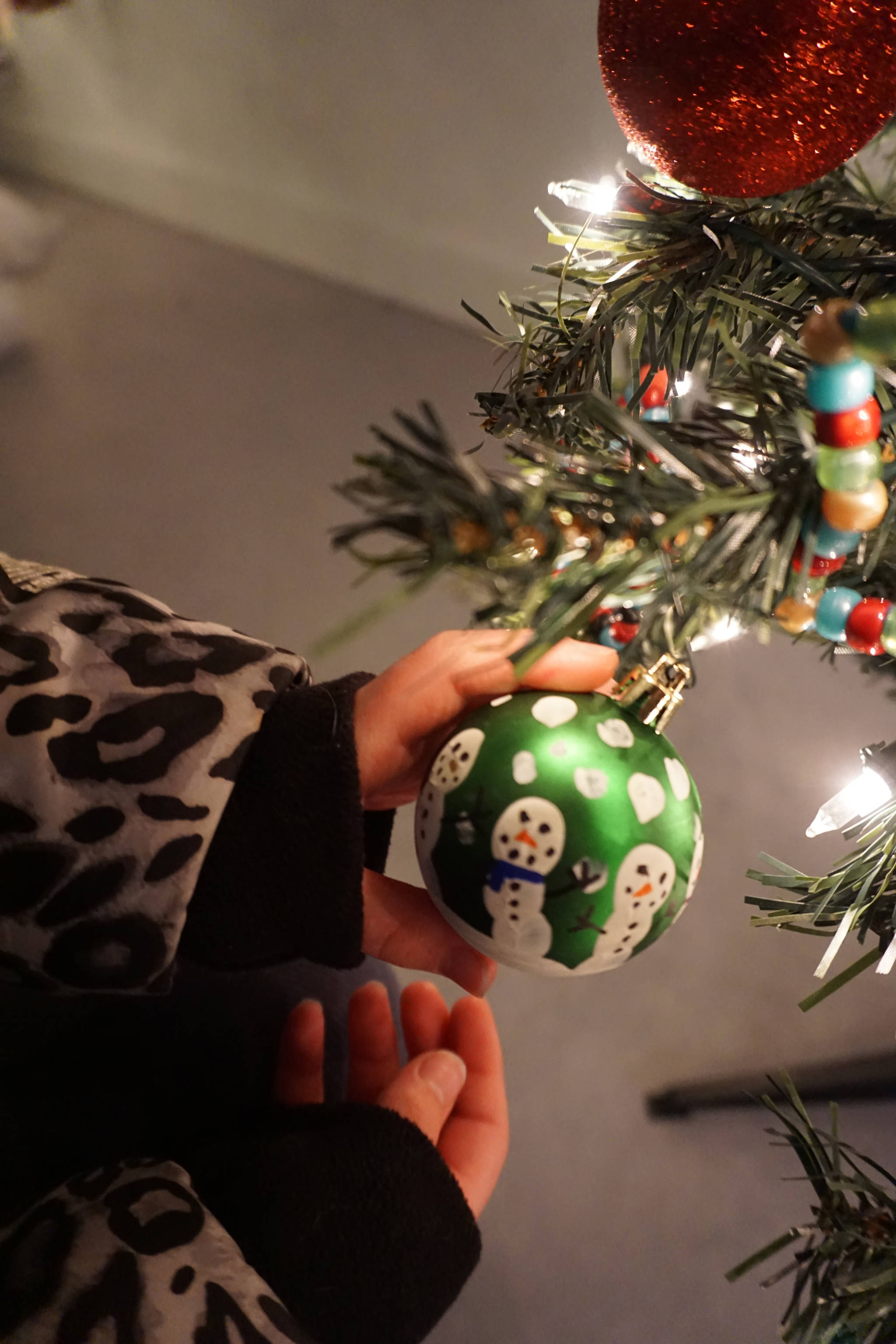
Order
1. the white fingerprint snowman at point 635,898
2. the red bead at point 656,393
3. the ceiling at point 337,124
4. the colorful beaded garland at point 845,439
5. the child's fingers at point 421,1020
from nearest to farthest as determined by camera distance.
Answer: the colorful beaded garland at point 845,439 → the white fingerprint snowman at point 635,898 → the red bead at point 656,393 → the child's fingers at point 421,1020 → the ceiling at point 337,124

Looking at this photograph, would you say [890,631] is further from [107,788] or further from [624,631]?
[107,788]

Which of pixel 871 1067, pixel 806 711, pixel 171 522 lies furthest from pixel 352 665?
pixel 871 1067

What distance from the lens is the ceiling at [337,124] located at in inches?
32.6

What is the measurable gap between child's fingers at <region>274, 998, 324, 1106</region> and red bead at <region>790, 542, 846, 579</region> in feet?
1.34

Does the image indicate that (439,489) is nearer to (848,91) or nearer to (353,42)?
(848,91)

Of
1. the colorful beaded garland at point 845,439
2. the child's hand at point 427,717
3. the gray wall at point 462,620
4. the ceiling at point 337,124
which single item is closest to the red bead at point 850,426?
the colorful beaded garland at point 845,439

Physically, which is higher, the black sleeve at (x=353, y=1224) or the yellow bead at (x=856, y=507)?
the yellow bead at (x=856, y=507)

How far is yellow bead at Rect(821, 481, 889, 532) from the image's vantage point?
0.73ft

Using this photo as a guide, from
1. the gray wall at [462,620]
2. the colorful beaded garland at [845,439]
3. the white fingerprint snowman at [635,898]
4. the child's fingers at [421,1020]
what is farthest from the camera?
the gray wall at [462,620]

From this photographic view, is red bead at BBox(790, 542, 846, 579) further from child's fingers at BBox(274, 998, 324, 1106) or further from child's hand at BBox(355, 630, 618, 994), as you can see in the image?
child's fingers at BBox(274, 998, 324, 1106)

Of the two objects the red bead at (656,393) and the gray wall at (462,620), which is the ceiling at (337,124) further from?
the red bead at (656,393)

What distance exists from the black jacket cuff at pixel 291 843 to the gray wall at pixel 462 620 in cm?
40

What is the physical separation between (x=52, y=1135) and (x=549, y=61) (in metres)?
0.96

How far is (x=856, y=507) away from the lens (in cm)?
22
